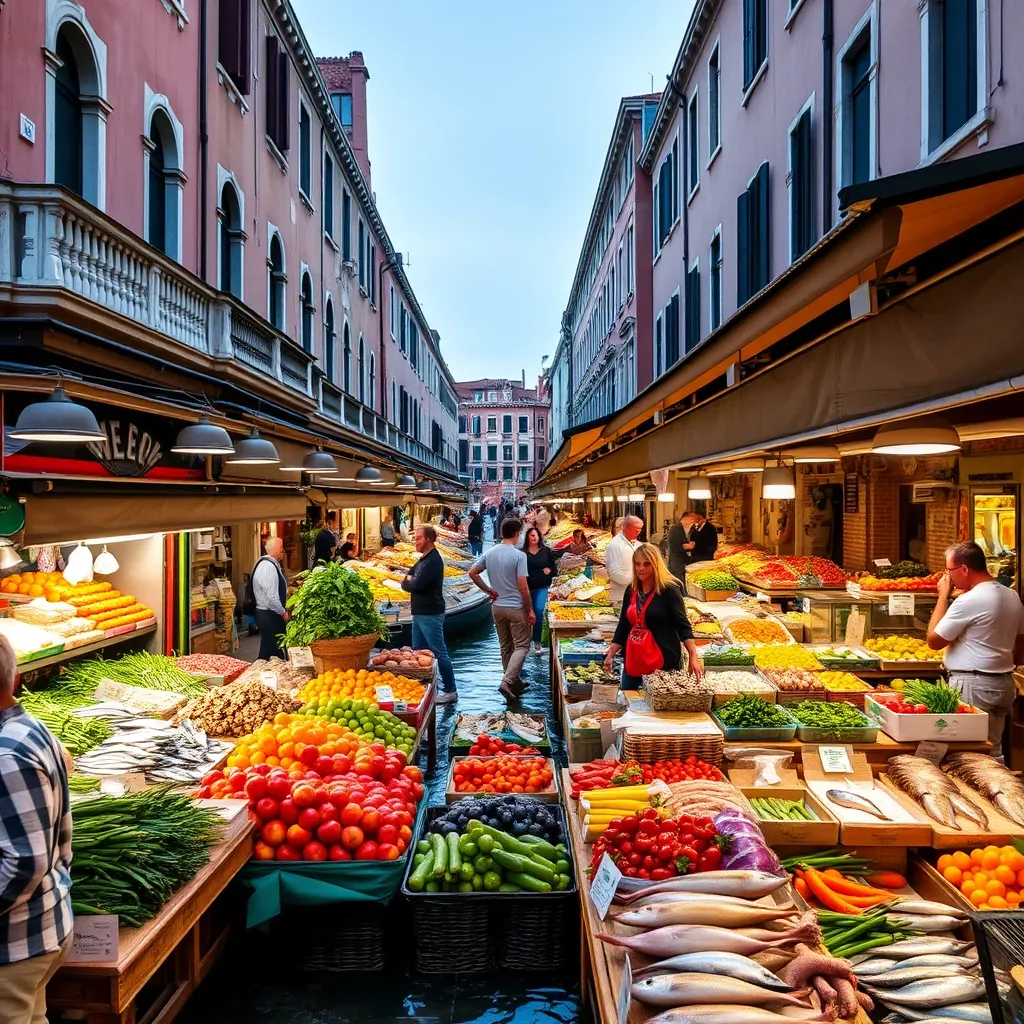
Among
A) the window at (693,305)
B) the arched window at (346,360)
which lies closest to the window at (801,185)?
the window at (693,305)

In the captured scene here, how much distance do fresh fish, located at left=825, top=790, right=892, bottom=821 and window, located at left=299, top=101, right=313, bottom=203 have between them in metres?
18.4

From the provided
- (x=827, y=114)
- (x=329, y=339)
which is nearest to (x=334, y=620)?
(x=827, y=114)

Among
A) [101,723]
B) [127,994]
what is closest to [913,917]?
[127,994]

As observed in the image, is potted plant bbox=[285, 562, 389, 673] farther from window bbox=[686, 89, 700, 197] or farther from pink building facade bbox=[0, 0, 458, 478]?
window bbox=[686, 89, 700, 197]

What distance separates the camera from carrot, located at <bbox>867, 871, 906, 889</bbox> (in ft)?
13.5

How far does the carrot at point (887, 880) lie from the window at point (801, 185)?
28.8ft

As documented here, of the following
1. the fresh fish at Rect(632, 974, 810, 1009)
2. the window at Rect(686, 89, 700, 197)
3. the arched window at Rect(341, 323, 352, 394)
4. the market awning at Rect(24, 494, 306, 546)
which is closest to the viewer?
the fresh fish at Rect(632, 974, 810, 1009)

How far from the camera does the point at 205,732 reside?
5.82 meters

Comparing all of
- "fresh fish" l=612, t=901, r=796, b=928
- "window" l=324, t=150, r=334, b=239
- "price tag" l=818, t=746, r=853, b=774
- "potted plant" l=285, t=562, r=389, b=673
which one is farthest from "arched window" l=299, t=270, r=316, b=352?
"fresh fish" l=612, t=901, r=796, b=928

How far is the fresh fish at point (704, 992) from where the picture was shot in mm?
2518

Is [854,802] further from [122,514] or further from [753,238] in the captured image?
[753,238]

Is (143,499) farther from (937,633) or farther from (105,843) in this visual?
(937,633)

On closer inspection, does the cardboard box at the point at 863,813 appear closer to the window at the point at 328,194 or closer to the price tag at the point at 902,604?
the price tag at the point at 902,604

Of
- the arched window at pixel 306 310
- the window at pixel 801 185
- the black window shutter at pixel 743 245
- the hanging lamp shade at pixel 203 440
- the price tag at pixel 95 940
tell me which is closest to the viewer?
the price tag at pixel 95 940
